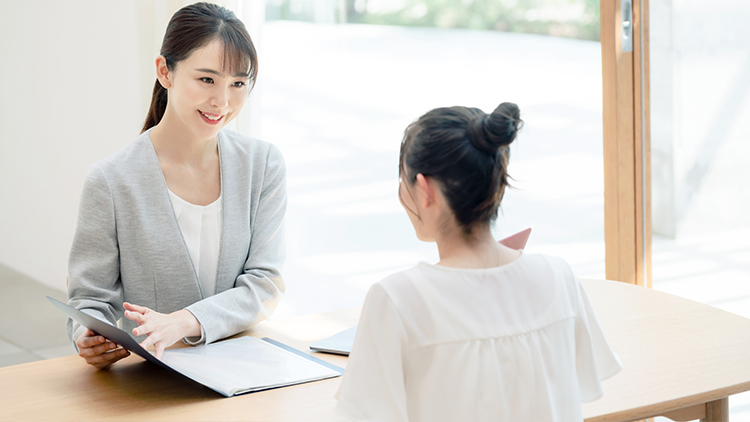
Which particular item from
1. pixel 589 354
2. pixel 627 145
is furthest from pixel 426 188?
pixel 627 145

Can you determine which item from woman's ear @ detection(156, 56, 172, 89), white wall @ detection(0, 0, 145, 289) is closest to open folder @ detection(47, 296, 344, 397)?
woman's ear @ detection(156, 56, 172, 89)

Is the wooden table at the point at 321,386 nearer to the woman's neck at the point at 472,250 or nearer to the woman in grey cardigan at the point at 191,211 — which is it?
the woman in grey cardigan at the point at 191,211

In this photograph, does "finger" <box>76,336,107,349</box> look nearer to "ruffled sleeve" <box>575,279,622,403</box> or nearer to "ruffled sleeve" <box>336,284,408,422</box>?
"ruffled sleeve" <box>336,284,408,422</box>

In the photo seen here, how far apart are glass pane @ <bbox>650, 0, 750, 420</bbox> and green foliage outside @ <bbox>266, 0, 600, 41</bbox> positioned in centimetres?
190

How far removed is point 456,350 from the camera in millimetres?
834

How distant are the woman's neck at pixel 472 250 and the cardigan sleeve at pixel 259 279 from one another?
0.60 meters

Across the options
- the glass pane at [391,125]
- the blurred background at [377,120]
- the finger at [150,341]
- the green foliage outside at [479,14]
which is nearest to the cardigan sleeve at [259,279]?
the finger at [150,341]

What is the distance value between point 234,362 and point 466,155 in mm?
628

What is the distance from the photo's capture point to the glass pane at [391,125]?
4188 mm

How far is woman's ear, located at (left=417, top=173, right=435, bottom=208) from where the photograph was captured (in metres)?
0.87

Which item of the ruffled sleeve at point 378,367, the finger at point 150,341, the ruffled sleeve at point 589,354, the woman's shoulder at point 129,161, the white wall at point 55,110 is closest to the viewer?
the ruffled sleeve at point 378,367

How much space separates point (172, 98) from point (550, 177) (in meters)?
3.65

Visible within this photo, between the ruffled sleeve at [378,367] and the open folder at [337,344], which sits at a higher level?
the ruffled sleeve at [378,367]

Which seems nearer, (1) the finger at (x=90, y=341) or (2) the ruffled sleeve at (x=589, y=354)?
(2) the ruffled sleeve at (x=589, y=354)
